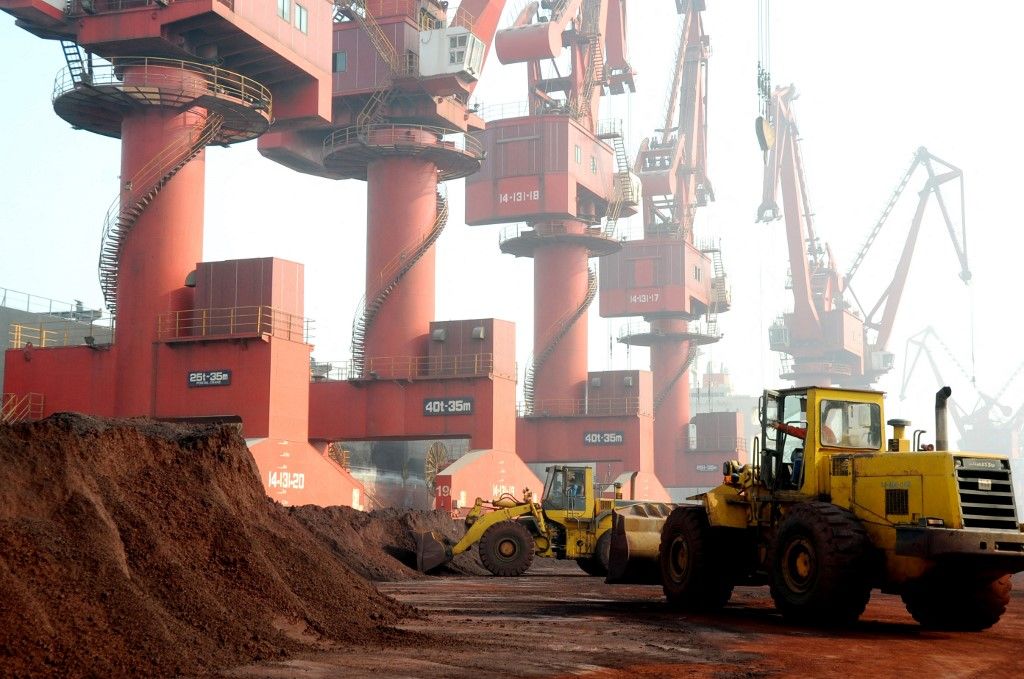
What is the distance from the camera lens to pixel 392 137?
49969mm

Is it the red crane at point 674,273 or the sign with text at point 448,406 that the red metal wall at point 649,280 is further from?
the sign with text at point 448,406

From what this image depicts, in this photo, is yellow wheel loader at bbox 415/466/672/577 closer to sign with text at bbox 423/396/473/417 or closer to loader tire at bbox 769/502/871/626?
loader tire at bbox 769/502/871/626

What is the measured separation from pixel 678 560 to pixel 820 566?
10.8 ft

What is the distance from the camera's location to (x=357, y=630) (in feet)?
42.5

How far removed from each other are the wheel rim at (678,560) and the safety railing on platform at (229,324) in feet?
74.6

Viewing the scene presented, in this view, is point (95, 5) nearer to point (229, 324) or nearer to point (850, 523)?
point (229, 324)

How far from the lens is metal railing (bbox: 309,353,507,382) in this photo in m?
48.2

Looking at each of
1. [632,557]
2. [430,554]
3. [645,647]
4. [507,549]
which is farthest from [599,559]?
[645,647]

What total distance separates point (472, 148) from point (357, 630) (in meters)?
41.2

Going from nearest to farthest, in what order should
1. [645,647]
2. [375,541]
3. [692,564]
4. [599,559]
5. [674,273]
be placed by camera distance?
[645,647], [692,564], [599,559], [375,541], [674,273]

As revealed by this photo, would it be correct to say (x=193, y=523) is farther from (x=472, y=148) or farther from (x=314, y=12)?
(x=472, y=148)

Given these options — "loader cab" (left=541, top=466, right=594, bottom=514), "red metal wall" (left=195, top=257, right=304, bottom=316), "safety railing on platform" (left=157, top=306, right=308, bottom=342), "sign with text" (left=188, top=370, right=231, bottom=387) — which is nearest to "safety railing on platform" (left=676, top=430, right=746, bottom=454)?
"safety railing on platform" (left=157, top=306, right=308, bottom=342)

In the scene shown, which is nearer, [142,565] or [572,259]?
[142,565]

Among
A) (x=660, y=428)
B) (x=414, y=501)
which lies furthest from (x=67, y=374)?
(x=660, y=428)
